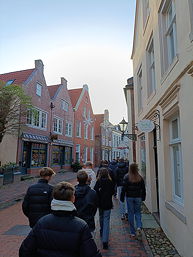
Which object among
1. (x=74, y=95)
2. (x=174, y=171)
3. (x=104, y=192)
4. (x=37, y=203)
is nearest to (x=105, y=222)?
(x=104, y=192)

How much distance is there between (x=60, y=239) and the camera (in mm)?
1580

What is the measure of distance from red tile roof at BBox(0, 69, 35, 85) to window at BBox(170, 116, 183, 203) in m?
15.2

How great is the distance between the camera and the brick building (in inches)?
1046

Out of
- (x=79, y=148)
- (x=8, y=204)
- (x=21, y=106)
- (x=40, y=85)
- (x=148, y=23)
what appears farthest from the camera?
(x=79, y=148)

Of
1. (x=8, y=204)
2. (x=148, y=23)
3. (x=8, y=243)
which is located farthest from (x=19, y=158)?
(x=148, y=23)

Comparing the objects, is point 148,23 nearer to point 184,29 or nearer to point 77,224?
point 184,29

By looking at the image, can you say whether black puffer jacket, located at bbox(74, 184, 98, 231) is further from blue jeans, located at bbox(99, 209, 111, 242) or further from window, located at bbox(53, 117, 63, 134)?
window, located at bbox(53, 117, 63, 134)

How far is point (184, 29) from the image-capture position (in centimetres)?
352

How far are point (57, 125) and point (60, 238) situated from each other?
2028 centimetres

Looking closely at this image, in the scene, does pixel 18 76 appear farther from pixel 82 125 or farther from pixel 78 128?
pixel 82 125

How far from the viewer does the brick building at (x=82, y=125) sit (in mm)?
26562

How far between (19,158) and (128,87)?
9788mm

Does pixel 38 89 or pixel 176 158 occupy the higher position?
pixel 38 89

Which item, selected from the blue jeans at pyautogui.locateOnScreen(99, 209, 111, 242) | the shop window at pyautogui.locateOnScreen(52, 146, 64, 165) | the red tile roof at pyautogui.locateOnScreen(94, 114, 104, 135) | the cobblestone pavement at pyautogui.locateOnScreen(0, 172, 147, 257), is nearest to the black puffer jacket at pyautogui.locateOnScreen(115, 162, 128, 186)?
the cobblestone pavement at pyautogui.locateOnScreen(0, 172, 147, 257)
